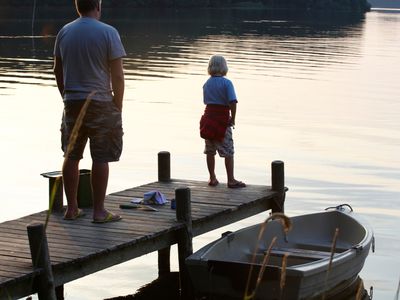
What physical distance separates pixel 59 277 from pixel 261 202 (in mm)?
3834

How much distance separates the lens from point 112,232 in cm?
1005

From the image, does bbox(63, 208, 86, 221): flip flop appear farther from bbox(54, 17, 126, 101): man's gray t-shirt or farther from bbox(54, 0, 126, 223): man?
bbox(54, 17, 126, 101): man's gray t-shirt

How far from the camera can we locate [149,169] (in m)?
19.1

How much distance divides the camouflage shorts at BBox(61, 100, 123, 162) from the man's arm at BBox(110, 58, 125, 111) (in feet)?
0.26

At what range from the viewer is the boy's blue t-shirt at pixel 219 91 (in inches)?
483

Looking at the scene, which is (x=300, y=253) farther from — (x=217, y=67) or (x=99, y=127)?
(x=99, y=127)

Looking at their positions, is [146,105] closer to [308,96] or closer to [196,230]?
[308,96]

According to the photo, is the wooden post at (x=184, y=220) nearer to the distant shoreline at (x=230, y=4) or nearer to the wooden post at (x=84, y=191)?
the wooden post at (x=84, y=191)

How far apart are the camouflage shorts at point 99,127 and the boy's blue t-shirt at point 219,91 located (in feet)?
8.74

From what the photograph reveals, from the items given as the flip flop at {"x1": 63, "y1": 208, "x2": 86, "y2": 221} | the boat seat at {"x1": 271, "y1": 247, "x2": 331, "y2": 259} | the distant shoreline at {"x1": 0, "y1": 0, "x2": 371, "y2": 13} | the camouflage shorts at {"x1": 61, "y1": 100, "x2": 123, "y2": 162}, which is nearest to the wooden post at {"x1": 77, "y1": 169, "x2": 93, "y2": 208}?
the flip flop at {"x1": 63, "y1": 208, "x2": 86, "y2": 221}

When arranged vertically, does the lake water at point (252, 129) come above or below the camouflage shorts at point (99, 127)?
below

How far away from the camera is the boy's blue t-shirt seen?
1226cm

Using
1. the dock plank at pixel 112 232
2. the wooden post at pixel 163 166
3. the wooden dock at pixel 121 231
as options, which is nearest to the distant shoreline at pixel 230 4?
the wooden post at pixel 163 166

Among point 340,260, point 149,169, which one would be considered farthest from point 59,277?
point 149,169
